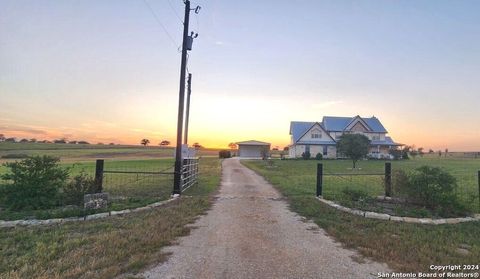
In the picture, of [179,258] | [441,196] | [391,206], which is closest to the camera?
[179,258]

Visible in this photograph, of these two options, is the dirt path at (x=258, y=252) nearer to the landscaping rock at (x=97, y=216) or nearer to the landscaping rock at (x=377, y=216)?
the landscaping rock at (x=377, y=216)

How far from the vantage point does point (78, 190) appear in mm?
9867

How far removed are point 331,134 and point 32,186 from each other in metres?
57.9

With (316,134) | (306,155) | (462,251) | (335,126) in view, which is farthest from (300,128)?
(462,251)

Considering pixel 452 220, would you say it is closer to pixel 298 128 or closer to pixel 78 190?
pixel 78 190

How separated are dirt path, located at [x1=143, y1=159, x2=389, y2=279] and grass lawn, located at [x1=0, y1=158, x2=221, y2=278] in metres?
0.42

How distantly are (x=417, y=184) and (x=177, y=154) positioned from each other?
8.12 meters

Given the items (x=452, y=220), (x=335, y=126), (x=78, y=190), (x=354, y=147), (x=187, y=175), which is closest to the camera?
(x=452, y=220)

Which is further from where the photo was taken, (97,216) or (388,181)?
(388,181)

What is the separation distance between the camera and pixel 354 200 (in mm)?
10844

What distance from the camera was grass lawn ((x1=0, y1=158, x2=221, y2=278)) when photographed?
179 inches

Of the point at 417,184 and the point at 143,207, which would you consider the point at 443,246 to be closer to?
the point at 417,184

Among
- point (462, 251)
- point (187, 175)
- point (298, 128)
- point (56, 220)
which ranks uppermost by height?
point (298, 128)

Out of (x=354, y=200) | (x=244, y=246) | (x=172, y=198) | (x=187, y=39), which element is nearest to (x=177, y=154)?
(x=172, y=198)
